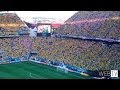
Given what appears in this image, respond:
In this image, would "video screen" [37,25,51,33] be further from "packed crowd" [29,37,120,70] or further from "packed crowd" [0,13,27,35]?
"packed crowd" [0,13,27,35]

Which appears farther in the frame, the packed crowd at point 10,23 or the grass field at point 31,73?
the packed crowd at point 10,23

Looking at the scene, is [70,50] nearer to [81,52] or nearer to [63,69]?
[81,52]

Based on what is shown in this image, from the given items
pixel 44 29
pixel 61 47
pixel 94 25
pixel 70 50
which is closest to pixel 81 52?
pixel 70 50

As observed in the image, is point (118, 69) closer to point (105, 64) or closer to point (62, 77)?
point (105, 64)

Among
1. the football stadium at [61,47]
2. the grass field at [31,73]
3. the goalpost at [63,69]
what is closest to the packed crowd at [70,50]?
the football stadium at [61,47]

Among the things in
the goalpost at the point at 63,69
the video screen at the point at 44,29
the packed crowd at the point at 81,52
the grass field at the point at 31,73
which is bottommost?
the grass field at the point at 31,73

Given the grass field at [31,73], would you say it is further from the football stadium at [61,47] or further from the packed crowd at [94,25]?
the packed crowd at [94,25]
